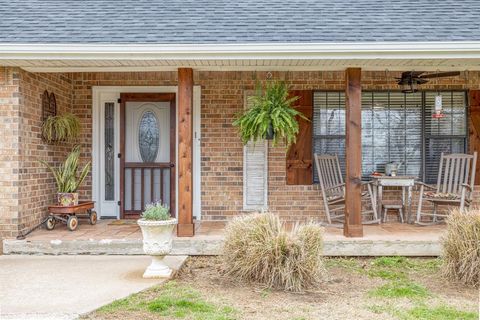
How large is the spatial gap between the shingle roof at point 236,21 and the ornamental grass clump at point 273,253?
2.26 m

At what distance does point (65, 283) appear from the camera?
479 cm

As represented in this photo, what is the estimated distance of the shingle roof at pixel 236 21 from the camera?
5902 millimetres

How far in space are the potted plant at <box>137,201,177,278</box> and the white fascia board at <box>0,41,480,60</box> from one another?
1.92m

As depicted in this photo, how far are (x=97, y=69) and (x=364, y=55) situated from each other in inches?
133

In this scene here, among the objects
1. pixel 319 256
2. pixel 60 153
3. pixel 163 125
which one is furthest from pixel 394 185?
pixel 60 153

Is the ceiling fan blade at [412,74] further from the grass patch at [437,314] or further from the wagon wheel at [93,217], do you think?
the wagon wheel at [93,217]

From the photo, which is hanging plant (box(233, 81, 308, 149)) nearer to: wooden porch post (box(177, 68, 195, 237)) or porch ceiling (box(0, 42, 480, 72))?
porch ceiling (box(0, 42, 480, 72))

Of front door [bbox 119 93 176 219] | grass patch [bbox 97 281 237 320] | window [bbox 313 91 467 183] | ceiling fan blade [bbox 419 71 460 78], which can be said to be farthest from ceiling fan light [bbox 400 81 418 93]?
grass patch [bbox 97 281 237 320]

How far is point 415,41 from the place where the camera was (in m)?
5.71

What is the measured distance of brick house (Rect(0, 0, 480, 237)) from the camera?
5.81 m

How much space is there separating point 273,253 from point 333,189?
2774 mm

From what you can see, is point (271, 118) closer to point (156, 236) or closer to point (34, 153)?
point (156, 236)

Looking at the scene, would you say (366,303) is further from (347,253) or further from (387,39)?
(387,39)

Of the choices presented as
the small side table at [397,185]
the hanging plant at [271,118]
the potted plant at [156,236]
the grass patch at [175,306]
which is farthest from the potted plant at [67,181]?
the small side table at [397,185]
